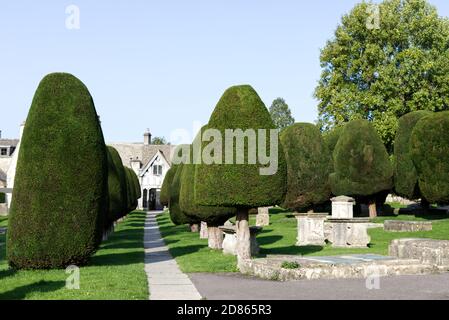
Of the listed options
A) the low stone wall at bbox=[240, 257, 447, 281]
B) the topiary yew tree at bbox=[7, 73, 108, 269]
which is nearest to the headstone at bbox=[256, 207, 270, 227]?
the topiary yew tree at bbox=[7, 73, 108, 269]

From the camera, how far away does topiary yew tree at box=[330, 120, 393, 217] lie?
38.0 meters

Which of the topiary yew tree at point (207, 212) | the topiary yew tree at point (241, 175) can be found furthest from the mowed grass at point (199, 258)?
the topiary yew tree at point (241, 175)

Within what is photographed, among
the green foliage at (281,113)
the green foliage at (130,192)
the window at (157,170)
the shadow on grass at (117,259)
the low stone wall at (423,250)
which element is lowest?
the shadow on grass at (117,259)

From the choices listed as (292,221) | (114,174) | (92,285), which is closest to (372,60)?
(292,221)

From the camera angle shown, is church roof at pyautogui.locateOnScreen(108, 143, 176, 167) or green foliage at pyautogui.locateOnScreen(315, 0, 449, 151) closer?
green foliage at pyautogui.locateOnScreen(315, 0, 449, 151)

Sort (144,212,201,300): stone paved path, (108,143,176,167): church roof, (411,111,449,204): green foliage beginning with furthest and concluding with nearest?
(108,143,176,167): church roof < (411,111,449,204): green foliage < (144,212,201,300): stone paved path

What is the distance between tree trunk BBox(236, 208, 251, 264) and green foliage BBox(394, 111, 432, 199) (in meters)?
22.4

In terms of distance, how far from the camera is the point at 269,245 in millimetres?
24688

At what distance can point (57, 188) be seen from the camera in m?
15.0

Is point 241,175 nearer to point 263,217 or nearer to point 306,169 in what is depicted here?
point 263,217

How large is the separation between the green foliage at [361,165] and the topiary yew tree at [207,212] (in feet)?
55.0

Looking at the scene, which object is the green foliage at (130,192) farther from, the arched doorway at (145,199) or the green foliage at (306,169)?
the arched doorway at (145,199)

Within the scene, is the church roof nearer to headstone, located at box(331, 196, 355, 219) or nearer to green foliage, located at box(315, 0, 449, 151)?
green foliage, located at box(315, 0, 449, 151)

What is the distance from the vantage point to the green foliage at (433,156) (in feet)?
104
